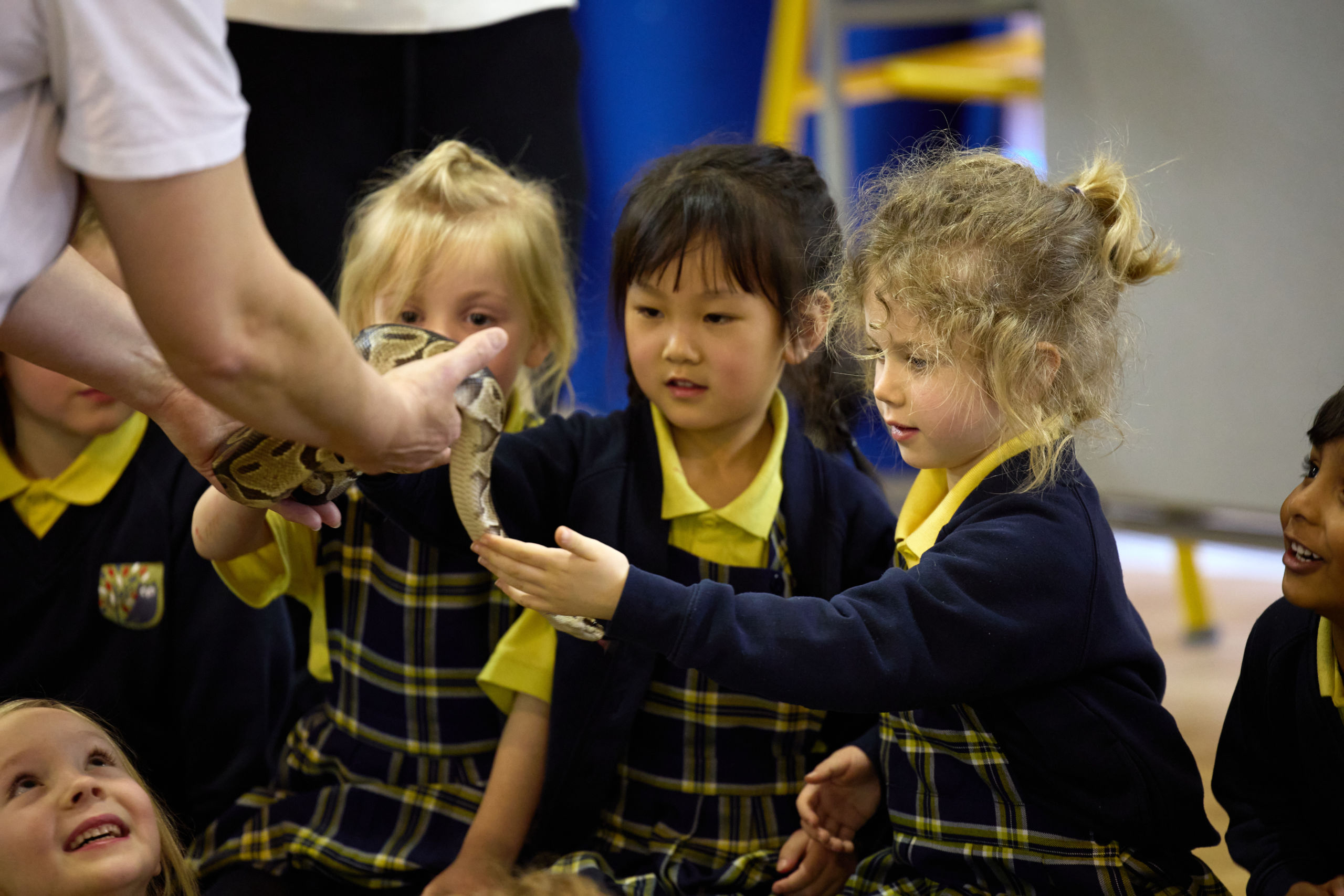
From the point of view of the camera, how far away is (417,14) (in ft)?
6.73

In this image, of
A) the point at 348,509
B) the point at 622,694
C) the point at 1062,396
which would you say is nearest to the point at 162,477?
the point at 348,509

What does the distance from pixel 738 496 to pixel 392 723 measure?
1.98ft

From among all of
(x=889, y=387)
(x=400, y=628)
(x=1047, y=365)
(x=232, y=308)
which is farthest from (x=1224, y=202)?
(x=232, y=308)

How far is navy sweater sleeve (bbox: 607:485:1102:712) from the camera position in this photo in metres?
1.22

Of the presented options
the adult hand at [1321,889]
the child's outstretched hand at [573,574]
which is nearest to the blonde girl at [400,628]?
the child's outstretched hand at [573,574]

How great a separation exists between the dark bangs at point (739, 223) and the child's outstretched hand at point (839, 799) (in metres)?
0.59

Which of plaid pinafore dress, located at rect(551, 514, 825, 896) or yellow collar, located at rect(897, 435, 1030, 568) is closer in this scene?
yellow collar, located at rect(897, 435, 1030, 568)

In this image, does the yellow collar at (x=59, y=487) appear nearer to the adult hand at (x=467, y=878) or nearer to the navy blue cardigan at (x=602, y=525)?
the navy blue cardigan at (x=602, y=525)

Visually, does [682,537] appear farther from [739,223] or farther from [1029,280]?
[1029,280]

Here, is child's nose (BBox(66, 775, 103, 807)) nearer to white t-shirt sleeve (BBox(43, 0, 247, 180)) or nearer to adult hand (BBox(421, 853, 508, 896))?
adult hand (BBox(421, 853, 508, 896))

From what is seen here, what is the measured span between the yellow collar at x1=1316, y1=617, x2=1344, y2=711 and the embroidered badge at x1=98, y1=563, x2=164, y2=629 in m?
1.62

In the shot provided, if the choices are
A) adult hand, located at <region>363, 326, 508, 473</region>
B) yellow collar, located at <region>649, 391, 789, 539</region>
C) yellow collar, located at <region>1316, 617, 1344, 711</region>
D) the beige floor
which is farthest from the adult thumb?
the beige floor

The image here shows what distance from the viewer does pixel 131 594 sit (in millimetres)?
1821

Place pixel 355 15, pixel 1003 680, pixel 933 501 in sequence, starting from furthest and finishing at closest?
pixel 355 15, pixel 933 501, pixel 1003 680
